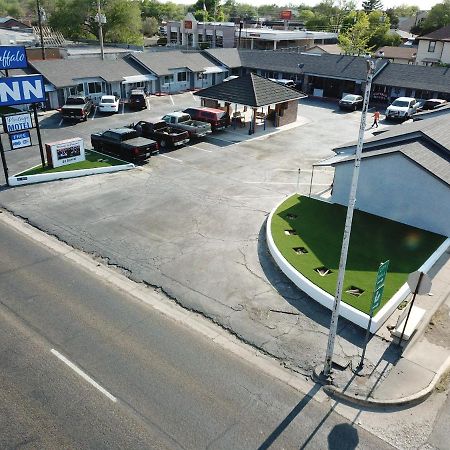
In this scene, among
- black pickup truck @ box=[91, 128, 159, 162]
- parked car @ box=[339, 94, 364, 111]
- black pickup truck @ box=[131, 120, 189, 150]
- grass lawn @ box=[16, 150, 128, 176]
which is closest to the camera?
grass lawn @ box=[16, 150, 128, 176]

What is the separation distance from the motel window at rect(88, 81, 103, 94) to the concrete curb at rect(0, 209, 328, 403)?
27658 millimetres

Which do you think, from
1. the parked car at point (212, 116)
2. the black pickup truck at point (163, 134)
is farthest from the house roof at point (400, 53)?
the black pickup truck at point (163, 134)

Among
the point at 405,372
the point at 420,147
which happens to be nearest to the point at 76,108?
the point at 420,147

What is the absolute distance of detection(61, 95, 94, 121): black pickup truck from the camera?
36719mm

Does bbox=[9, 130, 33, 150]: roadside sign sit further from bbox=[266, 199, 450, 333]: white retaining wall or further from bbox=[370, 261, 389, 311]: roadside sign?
bbox=[370, 261, 389, 311]: roadside sign

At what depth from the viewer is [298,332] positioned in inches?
531

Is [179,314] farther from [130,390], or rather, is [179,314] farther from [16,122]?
[16,122]

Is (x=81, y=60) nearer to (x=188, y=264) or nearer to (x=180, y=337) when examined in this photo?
(x=188, y=264)

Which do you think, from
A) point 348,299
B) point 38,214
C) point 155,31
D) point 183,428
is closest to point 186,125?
point 38,214

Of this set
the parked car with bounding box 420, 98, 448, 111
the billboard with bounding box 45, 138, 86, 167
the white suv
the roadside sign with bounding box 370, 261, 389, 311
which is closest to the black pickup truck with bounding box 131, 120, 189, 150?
the billboard with bounding box 45, 138, 86, 167

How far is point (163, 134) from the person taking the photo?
30891 millimetres

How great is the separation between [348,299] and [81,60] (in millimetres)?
40733

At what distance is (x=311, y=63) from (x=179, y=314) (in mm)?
46416

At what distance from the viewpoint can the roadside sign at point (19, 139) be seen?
24531 millimetres
